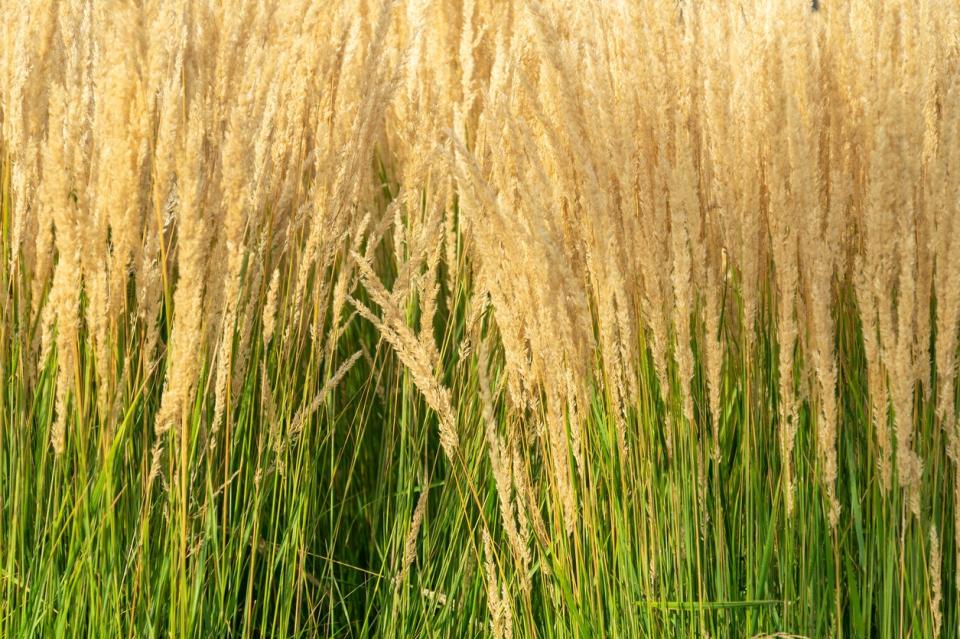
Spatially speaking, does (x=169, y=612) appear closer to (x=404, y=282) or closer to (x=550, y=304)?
(x=404, y=282)

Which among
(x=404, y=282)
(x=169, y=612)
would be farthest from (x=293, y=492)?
(x=404, y=282)

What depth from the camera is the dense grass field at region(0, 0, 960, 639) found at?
64.4 inches

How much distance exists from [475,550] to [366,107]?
3.04 ft

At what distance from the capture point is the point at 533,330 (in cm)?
166

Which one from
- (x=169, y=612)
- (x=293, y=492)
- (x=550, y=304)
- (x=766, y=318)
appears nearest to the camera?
(x=550, y=304)

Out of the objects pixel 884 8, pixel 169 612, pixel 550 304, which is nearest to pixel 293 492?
pixel 169 612

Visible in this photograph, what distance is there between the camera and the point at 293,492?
6.14 feet

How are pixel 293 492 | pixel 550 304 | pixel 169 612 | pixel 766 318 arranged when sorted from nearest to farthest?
pixel 550 304 < pixel 169 612 < pixel 293 492 < pixel 766 318

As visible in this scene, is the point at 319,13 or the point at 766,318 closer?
the point at 766,318

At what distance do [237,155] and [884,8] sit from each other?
1.37m

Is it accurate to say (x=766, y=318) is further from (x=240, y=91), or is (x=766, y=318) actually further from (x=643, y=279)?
(x=240, y=91)

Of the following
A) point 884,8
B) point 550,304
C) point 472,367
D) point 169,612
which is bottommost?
point 169,612

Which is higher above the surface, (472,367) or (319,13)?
(319,13)

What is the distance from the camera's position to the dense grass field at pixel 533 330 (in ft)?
5.37
